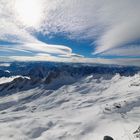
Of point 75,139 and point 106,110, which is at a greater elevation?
point 106,110

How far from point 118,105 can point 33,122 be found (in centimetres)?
3953

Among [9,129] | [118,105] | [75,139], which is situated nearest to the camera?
[75,139]

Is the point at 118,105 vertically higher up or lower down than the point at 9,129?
higher up

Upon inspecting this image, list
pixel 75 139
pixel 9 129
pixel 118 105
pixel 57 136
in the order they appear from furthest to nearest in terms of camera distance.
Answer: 1. pixel 118 105
2. pixel 9 129
3. pixel 57 136
4. pixel 75 139

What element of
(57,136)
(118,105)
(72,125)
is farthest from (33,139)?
(118,105)

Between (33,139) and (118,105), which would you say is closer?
(33,139)

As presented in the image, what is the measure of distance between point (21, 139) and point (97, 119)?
29.5m

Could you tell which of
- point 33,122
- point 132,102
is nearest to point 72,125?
point 33,122

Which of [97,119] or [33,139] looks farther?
[97,119]

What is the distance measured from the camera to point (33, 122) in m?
105

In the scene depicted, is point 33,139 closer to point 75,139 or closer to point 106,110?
point 75,139

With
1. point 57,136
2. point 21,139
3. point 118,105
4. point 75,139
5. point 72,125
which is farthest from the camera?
point 118,105

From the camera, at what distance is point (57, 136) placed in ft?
260

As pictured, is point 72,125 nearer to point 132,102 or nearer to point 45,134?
point 45,134
